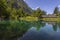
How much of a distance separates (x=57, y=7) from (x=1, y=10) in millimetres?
85282

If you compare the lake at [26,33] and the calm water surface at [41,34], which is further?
the calm water surface at [41,34]

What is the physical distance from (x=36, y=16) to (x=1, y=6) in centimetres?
4663

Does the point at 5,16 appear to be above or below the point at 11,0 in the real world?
below

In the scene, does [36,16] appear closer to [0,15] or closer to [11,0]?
[11,0]

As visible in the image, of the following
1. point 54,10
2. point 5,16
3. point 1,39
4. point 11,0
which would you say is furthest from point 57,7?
point 1,39

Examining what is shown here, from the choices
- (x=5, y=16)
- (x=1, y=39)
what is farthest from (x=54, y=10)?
(x=1, y=39)

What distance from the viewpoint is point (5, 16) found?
54062mm

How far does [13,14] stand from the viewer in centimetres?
6781

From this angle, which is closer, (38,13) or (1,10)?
(1,10)

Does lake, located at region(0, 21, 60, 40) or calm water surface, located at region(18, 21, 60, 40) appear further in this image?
calm water surface, located at region(18, 21, 60, 40)

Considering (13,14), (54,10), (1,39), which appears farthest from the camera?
(54,10)

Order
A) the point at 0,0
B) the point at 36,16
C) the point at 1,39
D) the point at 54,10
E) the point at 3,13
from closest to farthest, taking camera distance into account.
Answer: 1. the point at 1,39
2. the point at 0,0
3. the point at 3,13
4. the point at 36,16
5. the point at 54,10

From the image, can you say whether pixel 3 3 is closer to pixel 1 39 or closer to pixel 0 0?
pixel 0 0

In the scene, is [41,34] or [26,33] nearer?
[41,34]
